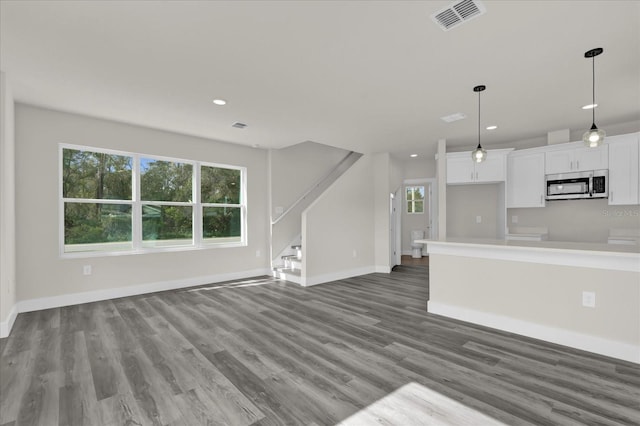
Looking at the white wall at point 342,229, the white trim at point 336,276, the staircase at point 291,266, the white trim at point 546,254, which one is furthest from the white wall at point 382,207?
the white trim at point 546,254

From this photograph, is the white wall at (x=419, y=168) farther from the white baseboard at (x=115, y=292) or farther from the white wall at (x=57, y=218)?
the white baseboard at (x=115, y=292)

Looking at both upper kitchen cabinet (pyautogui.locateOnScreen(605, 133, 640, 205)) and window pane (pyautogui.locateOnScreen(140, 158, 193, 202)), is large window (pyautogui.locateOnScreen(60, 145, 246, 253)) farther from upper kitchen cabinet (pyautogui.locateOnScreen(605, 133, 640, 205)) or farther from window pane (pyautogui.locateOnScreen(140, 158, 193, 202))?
upper kitchen cabinet (pyautogui.locateOnScreen(605, 133, 640, 205))

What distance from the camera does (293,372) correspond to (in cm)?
241

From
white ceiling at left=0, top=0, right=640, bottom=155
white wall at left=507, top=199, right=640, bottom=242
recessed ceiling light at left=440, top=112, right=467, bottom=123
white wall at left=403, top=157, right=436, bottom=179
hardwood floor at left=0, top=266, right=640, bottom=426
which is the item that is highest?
white ceiling at left=0, top=0, right=640, bottom=155

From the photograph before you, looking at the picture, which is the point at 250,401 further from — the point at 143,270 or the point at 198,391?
the point at 143,270

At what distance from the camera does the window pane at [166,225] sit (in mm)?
4977

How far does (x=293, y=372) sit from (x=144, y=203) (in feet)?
13.1

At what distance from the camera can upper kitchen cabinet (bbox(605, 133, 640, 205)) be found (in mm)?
4242

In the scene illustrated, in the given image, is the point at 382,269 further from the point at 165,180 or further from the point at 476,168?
the point at 165,180

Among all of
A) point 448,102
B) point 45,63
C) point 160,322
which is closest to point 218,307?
point 160,322

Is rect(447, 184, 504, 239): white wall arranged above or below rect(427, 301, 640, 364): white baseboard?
above

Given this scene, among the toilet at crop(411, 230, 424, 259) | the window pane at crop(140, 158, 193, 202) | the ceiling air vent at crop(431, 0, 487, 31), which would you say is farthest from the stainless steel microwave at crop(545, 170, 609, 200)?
the window pane at crop(140, 158, 193, 202)

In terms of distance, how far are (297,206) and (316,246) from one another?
146 cm

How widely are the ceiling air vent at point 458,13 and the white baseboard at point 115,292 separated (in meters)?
5.28
